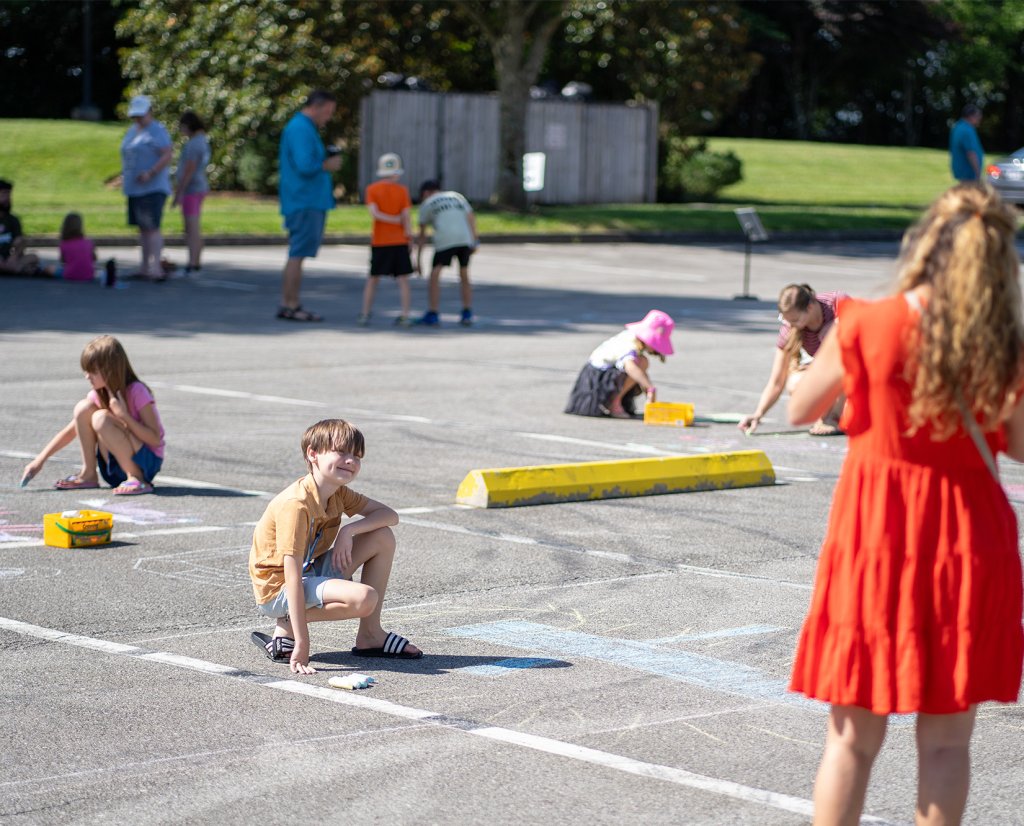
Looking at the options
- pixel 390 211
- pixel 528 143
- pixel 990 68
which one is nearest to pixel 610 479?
pixel 390 211

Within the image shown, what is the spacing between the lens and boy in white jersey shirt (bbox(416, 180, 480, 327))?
18.8 meters

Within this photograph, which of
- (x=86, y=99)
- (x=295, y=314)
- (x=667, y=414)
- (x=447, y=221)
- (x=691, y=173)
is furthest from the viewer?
(x=86, y=99)

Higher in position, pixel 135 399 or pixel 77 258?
pixel 77 258

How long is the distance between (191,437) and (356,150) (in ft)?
91.3

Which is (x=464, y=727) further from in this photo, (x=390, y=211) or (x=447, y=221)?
(x=447, y=221)

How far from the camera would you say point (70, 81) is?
56281 millimetres

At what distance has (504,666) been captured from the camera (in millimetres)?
6523

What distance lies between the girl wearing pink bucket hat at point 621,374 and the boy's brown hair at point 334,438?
266 inches

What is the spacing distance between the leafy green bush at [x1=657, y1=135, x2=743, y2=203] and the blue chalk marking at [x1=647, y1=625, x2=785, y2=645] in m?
37.3

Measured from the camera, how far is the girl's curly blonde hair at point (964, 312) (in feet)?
13.3

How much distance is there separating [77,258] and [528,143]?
19.7m

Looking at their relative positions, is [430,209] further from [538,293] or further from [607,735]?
[607,735]

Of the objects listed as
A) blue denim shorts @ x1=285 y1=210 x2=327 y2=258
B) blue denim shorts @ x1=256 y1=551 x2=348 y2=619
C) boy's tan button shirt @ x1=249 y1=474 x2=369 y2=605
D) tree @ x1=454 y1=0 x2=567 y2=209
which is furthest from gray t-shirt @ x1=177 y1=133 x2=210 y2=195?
blue denim shorts @ x1=256 y1=551 x2=348 y2=619

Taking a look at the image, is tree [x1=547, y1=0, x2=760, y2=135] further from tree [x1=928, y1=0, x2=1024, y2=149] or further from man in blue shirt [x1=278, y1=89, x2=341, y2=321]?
tree [x1=928, y1=0, x2=1024, y2=149]
